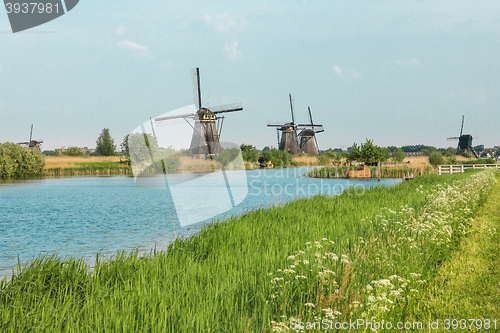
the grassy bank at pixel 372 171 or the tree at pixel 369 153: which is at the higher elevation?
the tree at pixel 369 153

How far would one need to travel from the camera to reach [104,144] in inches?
3118

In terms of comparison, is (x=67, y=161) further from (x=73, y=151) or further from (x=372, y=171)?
(x=372, y=171)

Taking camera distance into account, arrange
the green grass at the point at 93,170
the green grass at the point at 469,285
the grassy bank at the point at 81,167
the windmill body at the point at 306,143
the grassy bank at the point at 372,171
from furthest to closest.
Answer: the windmill body at the point at 306,143, the grassy bank at the point at 81,167, the green grass at the point at 93,170, the grassy bank at the point at 372,171, the green grass at the point at 469,285

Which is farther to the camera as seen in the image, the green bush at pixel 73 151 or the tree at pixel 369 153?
the green bush at pixel 73 151

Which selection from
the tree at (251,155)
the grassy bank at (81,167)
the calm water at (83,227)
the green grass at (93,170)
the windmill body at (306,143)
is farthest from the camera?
the windmill body at (306,143)

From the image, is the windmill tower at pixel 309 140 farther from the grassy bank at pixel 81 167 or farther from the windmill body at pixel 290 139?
the grassy bank at pixel 81 167

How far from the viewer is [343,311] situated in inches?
146

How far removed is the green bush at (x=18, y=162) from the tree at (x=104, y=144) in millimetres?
26796

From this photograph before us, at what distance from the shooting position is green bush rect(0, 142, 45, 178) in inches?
1917

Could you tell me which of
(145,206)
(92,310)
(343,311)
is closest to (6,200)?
(145,206)

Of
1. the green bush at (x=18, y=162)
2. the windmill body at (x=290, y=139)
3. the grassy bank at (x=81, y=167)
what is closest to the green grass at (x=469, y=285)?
the grassy bank at (x=81, y=167)

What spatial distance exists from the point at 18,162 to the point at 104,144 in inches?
1145

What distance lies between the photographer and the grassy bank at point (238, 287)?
3.25m

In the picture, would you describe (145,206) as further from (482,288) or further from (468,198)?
(482,288)
